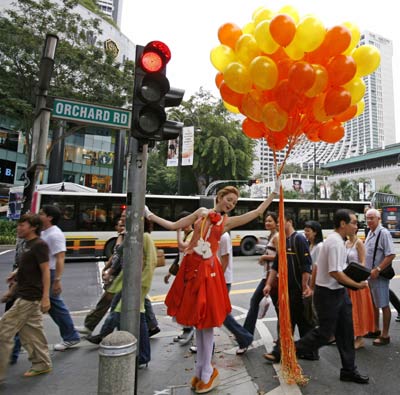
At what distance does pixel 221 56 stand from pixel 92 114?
1779 millimetres

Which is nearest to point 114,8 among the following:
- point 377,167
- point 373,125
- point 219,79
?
point 373,125

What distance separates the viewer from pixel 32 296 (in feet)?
10.8

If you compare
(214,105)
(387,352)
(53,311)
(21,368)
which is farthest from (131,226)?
(214,105)

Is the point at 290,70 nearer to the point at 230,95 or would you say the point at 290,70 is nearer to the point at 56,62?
the point at 230,95

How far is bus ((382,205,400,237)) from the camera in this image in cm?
2738

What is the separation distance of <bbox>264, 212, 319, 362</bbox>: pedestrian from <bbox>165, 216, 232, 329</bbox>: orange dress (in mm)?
1043

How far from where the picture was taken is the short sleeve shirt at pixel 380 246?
448 centimetres

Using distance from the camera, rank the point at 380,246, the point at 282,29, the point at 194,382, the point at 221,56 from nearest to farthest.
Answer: the point at 194,382 → the point at 282,29 → the point at 221,56 → the point at 380,246

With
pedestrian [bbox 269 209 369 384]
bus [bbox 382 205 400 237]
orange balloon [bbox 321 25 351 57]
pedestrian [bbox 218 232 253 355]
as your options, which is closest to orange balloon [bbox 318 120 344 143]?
orange balloon [bbox 321 25 351 57]

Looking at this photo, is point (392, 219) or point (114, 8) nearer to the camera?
point (392, 219)

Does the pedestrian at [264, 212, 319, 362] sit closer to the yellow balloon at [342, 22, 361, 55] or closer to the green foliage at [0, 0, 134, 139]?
the yellow balloon at [342, 22, 361, 55]

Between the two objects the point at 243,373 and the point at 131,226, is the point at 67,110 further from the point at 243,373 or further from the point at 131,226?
the point at 243,373

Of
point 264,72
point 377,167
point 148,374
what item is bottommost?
point 148,374

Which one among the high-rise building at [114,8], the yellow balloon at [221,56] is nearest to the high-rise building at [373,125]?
the high-rise building at [114,8]
